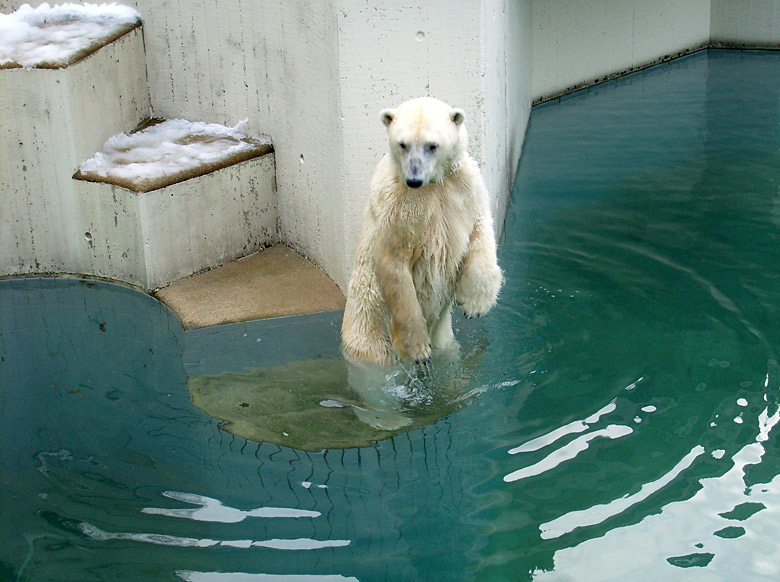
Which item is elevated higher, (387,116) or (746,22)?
(387,116)

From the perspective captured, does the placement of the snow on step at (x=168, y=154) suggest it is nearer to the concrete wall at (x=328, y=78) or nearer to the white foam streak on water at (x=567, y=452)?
the concrete wall at (x=328, y=78)

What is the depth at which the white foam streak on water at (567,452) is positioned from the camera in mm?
3537

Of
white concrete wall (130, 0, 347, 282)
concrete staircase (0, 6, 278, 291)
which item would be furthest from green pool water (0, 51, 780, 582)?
white concrete wall (130, 0, 347, 282)

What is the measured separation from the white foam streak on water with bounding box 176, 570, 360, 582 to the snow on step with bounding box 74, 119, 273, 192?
2.70 meters

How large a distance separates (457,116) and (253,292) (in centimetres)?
210

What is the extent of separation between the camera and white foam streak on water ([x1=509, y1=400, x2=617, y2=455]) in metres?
3.71

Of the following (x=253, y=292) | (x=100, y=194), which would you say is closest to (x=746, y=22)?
(x=253, y=292)

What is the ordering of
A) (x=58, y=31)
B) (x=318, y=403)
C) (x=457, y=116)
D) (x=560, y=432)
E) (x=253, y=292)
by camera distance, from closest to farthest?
(x=457, y=116), (x=560, y=432), (x=318, y=403), (x=253, y=292), (x=58, y=31)

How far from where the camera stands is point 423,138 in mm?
3449

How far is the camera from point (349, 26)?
4547mm

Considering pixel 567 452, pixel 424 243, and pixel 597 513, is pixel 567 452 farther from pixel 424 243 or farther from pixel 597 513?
pixel 424 243

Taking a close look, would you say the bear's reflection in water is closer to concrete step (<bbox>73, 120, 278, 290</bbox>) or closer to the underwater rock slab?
the underwater rock slab

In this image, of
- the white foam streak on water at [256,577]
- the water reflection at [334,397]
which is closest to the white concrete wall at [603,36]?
the water reflection at [334,397]

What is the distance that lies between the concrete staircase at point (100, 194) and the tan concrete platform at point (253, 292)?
5.2 inches
